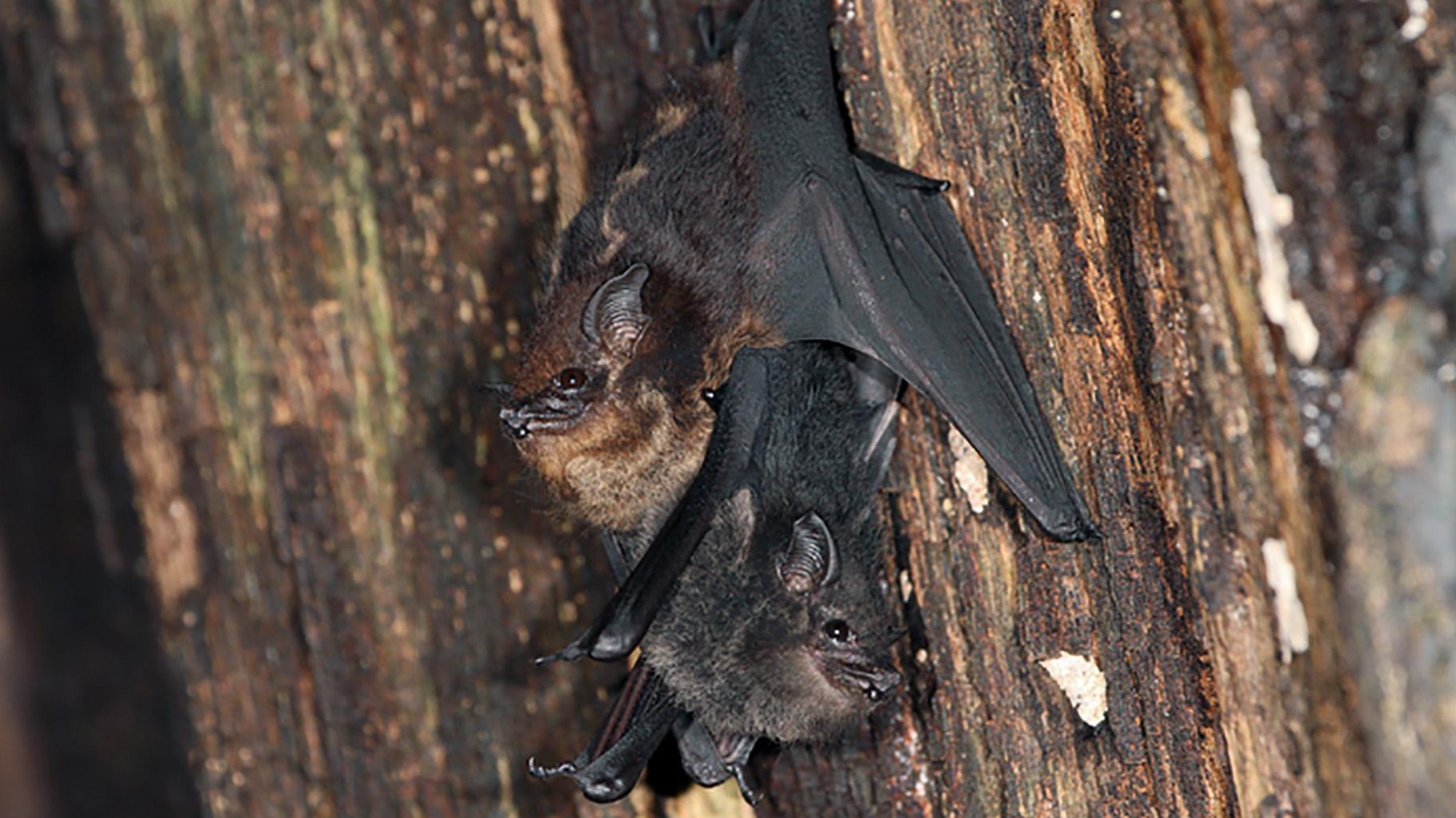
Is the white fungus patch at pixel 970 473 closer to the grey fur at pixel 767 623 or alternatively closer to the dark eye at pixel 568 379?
the grey fur at pixel 767 623

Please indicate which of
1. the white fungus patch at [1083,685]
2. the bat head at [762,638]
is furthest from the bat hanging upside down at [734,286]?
the white fungus patch at [1083,685]

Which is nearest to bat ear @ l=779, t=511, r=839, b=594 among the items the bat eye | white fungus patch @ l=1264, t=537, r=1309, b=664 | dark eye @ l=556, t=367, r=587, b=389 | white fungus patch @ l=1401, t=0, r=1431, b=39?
the bat eye

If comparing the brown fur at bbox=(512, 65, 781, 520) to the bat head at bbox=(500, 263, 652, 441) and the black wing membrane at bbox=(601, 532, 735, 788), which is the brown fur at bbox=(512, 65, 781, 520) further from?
the black wing membrane at bbox=(601, 532, 735, 788)

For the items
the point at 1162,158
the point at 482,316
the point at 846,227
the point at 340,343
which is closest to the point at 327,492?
the point at 340,343

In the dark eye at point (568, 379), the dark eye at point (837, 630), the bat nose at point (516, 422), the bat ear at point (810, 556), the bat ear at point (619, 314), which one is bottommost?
the dark eye at point (837, 630)

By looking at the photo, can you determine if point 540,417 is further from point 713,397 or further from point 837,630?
point 837,630

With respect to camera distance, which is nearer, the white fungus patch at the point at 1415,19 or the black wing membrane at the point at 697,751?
the black wing membrane at the point at 697,751

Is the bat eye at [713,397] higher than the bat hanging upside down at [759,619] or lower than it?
higher

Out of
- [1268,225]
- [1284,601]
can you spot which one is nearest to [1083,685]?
[1284,601]
